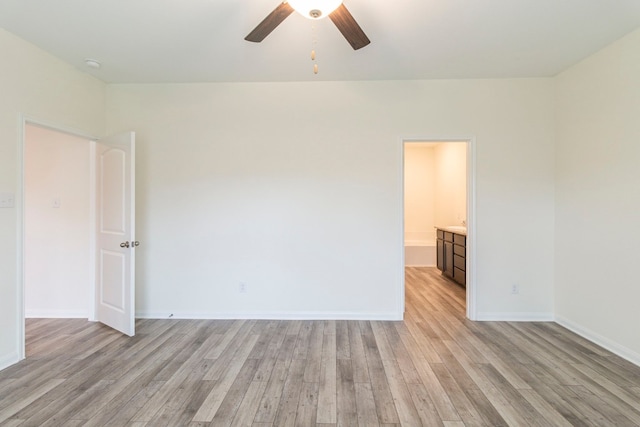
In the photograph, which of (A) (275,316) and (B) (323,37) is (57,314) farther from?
(B) (323,37)

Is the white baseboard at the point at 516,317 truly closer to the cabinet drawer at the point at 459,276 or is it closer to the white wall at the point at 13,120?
the cabinet drawer at the point at 459,276

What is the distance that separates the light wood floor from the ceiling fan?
2.35 metres

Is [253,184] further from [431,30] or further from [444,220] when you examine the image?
[444,220]

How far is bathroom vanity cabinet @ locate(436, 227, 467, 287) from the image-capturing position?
4.22 metres

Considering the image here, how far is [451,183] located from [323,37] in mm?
4236

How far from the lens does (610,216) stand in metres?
2.55

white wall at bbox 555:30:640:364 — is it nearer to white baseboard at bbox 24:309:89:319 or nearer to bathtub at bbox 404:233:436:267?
bathtub at bbox 404:233:436:267

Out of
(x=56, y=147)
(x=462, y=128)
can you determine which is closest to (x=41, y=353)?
(x=56, y=147)

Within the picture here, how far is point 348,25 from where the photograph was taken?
1.71 meters

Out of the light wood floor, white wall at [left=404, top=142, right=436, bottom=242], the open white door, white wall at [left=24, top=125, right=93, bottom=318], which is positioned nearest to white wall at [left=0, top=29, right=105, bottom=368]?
the light wood floor

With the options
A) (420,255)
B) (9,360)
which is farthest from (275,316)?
(420,255)

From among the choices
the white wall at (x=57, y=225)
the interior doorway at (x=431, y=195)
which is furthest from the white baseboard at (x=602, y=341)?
the white wall at (x=57, y=225)

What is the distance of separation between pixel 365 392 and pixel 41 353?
9.21ft

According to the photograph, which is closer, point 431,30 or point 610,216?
point 431,30
